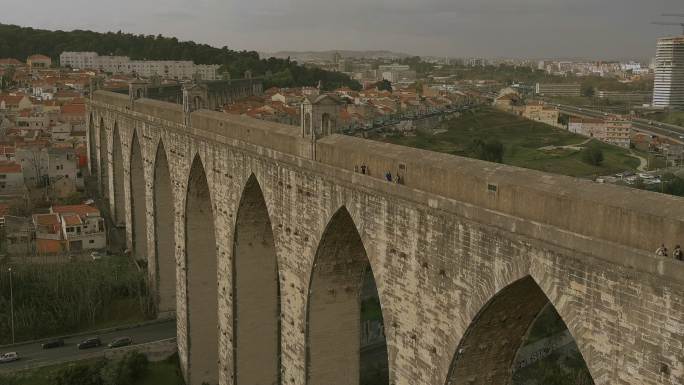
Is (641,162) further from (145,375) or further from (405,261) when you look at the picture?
(405,261)

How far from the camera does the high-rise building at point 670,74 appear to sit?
146 metres

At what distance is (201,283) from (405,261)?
14191 mm

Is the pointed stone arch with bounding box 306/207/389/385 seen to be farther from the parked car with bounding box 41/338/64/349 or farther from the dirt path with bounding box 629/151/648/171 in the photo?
the dirt path with bounding box 629/151/648/171

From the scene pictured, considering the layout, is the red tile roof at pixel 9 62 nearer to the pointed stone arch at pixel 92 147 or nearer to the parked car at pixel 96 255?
the pointed stone arch at pixel 92 147

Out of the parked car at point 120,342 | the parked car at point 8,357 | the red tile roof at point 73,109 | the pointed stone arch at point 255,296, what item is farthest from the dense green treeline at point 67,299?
the red tile roof at point 73,109

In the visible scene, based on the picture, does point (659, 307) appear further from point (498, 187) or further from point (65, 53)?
point (65, 53)

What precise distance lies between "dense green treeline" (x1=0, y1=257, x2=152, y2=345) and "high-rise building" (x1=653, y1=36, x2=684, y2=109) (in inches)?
5397

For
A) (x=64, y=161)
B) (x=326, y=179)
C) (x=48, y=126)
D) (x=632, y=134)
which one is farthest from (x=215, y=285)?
(x=632, y=134)

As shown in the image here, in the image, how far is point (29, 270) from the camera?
34.3 metres

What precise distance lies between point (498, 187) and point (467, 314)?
223 centimetres

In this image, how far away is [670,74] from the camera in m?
145

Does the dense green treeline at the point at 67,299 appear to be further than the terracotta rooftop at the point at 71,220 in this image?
No

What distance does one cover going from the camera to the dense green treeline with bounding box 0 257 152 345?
3112 cm

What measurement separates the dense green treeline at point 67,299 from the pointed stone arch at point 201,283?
23.2ft
